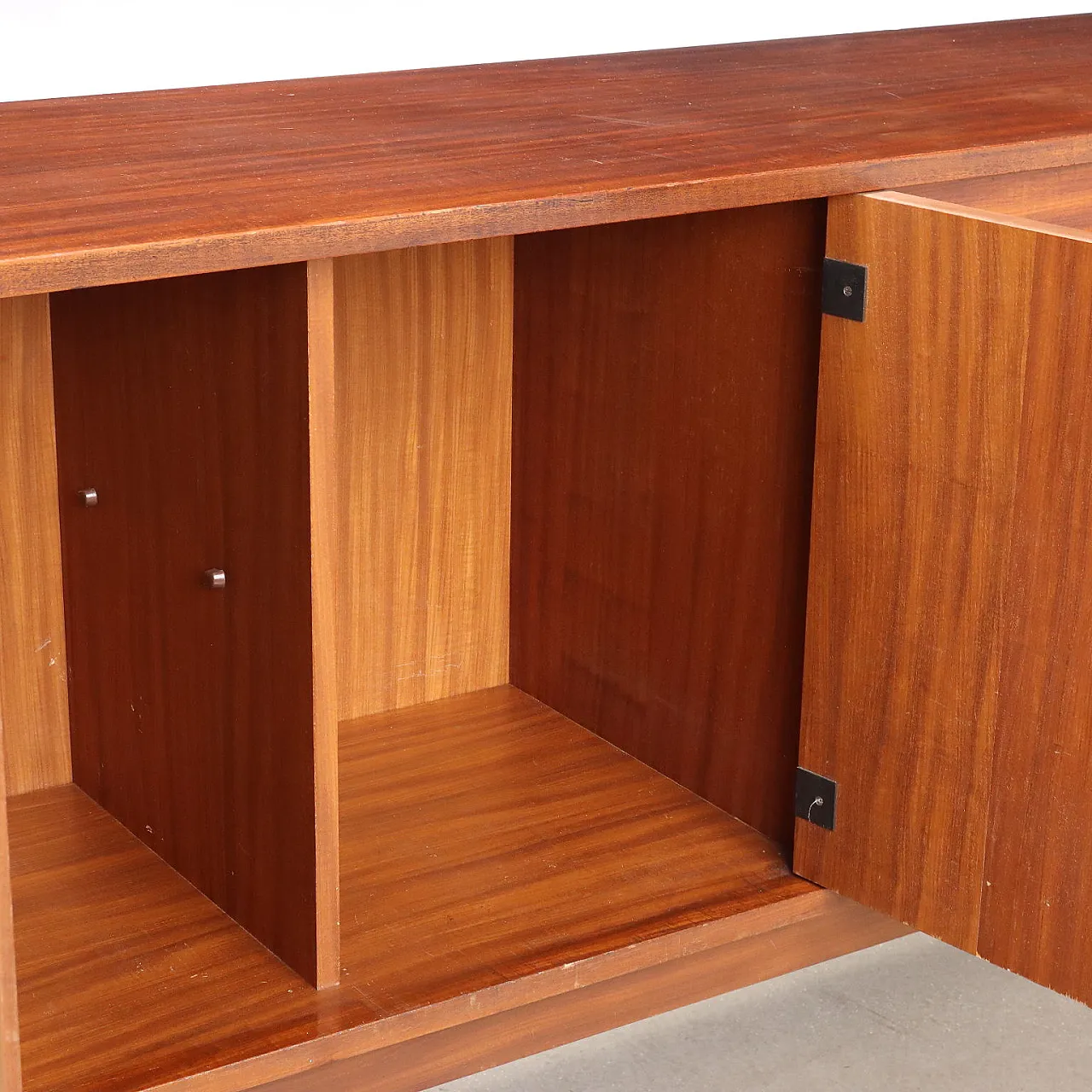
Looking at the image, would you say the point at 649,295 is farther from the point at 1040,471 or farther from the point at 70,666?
the point at 70,666

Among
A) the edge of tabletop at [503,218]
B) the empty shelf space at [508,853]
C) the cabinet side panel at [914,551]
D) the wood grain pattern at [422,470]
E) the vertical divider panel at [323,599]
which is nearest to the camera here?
the edge of tabletop at [503,218]

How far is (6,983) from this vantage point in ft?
4.24

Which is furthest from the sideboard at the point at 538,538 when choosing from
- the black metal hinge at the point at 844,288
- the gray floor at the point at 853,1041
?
the gray floor at the point at 853,1041

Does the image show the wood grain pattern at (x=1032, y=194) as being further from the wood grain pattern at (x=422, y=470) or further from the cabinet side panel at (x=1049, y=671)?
the wood grain pattern at (x=422, y=470)

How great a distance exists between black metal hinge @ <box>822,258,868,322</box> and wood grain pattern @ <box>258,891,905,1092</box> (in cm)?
51

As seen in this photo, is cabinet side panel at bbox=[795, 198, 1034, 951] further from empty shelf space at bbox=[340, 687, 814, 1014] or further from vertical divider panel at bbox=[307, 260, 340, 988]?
vertical divider panel at bbox=[307, 260, 340, 988]

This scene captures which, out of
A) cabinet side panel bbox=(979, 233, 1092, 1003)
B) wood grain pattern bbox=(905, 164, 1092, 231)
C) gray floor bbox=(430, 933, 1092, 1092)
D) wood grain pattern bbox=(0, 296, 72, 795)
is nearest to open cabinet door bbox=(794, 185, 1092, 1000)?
cabinet side panel bbox=(979, 233, 1092, 1003)

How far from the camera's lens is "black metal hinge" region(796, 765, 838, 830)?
171 centimetres

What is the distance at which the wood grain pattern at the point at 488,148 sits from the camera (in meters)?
1.30

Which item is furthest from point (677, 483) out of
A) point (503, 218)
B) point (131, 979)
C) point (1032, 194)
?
point (131, 979)

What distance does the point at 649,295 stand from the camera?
5.93ft

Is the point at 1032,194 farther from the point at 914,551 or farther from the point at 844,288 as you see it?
the point at 914,551

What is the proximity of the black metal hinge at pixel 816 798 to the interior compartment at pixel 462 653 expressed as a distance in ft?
0.19

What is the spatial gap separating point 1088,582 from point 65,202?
78 cm
